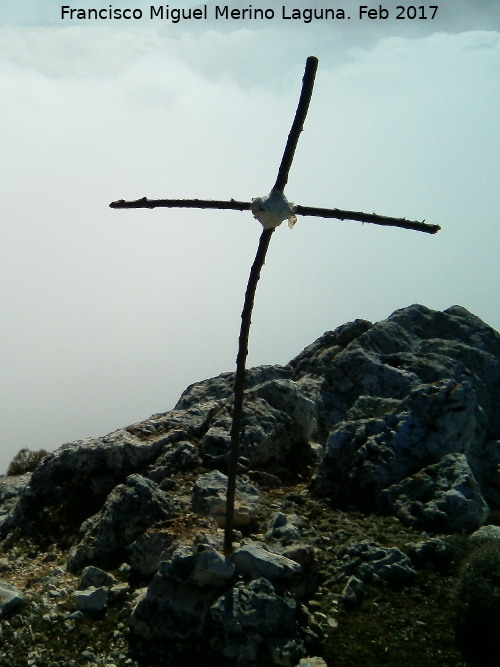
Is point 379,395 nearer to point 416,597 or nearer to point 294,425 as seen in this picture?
point 294,425

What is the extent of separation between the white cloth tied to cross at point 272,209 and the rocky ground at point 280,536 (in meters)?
4.70

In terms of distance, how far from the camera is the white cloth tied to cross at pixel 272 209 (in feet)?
34.8

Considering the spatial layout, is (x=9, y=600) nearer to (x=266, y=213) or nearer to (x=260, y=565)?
(x=260, y=565)

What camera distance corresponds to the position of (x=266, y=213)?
10617 mm

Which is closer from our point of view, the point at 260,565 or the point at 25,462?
the point at 260,565

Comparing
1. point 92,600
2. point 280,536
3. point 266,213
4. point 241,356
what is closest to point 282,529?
point 280,536

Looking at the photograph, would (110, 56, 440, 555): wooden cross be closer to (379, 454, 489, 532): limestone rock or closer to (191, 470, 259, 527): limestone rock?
(191, 470, 259, 527): limestone rock

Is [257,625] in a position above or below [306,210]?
below

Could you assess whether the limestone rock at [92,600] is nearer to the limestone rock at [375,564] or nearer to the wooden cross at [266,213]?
the wooden cross at [266,213]

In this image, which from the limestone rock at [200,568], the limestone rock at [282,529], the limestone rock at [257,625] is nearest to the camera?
the limestone rock at [257,625]

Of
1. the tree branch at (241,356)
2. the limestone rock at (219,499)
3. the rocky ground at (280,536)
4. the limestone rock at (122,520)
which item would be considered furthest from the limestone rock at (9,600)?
the limestone rock at (219,499)

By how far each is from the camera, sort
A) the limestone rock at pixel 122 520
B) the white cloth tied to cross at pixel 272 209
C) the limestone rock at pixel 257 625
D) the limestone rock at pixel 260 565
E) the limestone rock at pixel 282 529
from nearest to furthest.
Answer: the limestone rock at pixel 257 625, the limestone rock at pixel 260 565, the white cloth tied to cross at pixel 272 209, the limestone rock at pixel 282 529, the limestone rock at pixel 122 520

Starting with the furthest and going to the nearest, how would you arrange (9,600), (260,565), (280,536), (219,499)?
(219,499) → (280,536) → (9,600) → (260,565)

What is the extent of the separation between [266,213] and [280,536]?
17.1 ft
